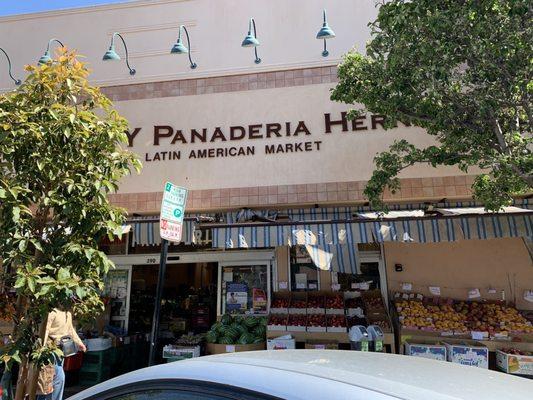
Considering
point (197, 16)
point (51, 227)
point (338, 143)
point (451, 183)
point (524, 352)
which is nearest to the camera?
point (51, 227)

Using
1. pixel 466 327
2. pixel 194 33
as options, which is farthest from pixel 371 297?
pixel 194 33

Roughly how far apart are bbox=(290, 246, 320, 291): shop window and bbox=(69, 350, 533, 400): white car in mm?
6801

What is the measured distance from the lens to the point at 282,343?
7797mm

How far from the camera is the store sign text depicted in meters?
9.05

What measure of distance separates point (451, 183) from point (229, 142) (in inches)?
175

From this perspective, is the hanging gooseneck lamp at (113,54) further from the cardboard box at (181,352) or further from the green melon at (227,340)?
the green melon at (227,340)

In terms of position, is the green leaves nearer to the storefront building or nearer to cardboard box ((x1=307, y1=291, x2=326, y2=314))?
the storefront building

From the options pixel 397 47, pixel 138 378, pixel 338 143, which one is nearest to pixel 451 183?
pixel 338 143

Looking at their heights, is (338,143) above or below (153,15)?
below

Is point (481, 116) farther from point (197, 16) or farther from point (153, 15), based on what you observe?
point (153, 15)

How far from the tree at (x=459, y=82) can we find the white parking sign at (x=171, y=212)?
9.86 feet

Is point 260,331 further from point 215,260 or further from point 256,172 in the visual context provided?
point 256,172

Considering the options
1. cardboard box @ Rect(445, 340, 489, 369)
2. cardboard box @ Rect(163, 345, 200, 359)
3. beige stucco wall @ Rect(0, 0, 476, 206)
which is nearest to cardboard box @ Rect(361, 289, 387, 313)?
cardboard box @ Rect(445, 340, 489, 369)

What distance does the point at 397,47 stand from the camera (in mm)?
5707
